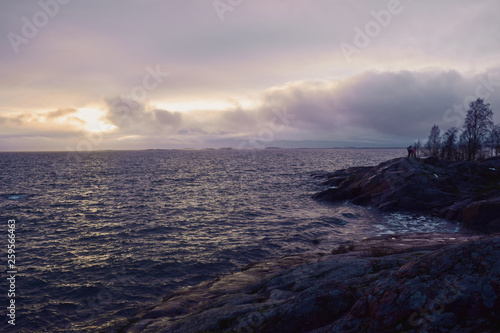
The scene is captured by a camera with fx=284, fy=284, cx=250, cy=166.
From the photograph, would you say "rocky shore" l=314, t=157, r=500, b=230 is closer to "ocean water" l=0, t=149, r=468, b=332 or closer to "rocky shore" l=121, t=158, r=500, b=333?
"ocean water" l=0, t=149, r=468, b=332

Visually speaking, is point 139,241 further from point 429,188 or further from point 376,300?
point 429,188

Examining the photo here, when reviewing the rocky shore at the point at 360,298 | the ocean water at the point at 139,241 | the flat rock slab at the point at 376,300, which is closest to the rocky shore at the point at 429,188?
the ocean water at the point at 139,241

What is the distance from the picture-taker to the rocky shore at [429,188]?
3181 cm

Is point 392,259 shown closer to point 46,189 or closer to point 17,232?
point 17,232

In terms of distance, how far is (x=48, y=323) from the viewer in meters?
14.2

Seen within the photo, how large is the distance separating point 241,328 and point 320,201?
38438mm

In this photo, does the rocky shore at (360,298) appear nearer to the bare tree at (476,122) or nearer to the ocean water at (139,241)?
the ocean water at (139,241)

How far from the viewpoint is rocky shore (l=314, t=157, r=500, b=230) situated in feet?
104

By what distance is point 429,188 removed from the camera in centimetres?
3769

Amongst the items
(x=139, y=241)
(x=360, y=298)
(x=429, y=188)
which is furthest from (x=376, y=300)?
(x=429, y=188)

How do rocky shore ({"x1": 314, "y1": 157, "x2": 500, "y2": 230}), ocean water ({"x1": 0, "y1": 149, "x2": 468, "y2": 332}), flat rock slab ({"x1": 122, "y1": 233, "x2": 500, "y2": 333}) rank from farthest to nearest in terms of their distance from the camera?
rocky shore ({"x1": 314, "y1": 157, "x2": 500, "y2": 230})
ocean water ({"x1": 0, "y1": 149, "x2": 468, "y2": 332})
flat rock slab ({"x1": 122, "y1": 233, "x2": 500, "y2": 333})

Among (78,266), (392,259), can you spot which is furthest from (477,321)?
(78,266)

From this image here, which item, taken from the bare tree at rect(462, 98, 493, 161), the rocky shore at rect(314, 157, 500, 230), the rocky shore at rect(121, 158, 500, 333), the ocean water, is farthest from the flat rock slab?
the bare tree at rect(462, 98, 493, 161)

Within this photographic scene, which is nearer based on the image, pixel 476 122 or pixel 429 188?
pixel 429 188
